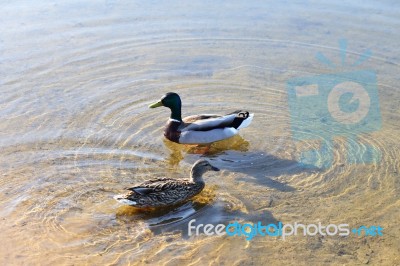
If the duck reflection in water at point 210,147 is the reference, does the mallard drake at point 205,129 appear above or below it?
above

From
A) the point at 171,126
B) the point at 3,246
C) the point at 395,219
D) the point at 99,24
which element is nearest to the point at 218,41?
the point at 99,24

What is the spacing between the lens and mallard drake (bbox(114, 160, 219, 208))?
6.72 metres

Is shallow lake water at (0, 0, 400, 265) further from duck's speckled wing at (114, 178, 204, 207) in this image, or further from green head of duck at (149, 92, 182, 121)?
green head of duck at (149, 92, 182, 121)

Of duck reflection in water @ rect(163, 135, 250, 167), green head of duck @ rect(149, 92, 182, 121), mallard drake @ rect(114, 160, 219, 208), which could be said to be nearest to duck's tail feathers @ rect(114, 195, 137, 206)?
mallard drake @ rect(114, 160, 219, 208)

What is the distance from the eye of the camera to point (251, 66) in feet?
38.5

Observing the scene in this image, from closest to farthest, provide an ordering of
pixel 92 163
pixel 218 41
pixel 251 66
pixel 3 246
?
pixel 3 246 < pixel 92 163 < pixel 251 66 < pixel 218 41

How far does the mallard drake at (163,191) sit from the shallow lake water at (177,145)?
185mm

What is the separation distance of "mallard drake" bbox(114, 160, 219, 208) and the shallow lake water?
→ 0.18 meters

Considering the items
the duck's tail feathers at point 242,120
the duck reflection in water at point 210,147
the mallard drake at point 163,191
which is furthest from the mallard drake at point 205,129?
the mallard drake at point 163,191

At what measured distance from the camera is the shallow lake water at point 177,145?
21.1 feet

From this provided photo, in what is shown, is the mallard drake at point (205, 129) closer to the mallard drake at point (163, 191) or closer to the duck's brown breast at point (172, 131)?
the duck's brown breast at point (172, 131)

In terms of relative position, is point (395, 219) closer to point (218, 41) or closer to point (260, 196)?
point (260, 196)

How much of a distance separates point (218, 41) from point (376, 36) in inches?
154

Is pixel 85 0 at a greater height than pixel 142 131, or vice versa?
pixel 85 0
